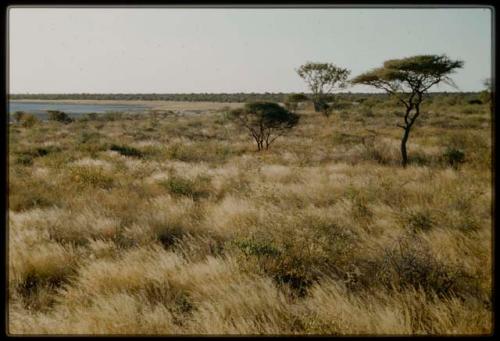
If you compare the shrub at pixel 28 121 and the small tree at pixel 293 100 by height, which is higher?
the small tree at pixel 293 100

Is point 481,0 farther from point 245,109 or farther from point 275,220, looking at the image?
point 245,109

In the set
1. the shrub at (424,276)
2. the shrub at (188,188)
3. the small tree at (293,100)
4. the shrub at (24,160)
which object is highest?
the small tree at (293,100)

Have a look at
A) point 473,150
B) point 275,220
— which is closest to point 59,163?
point 275,220

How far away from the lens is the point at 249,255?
16.9ft

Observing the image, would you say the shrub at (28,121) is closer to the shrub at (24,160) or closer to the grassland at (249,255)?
the shrub at (24,160)

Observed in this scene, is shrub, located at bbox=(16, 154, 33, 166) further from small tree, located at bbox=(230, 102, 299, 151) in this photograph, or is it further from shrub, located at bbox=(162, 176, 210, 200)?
small tree, located at bbox=(230, 102, 299, 151)

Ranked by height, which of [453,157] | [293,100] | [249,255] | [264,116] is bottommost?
[249,255]

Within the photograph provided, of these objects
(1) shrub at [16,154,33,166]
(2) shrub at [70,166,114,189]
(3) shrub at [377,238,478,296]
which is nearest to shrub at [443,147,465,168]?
(3) shrub at [377,238,478,296]

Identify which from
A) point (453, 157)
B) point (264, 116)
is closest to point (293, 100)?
point (264, 116)

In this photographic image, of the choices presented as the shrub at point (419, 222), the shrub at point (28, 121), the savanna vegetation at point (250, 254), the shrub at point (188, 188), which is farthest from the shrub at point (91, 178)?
the shrub at point (28, 121)

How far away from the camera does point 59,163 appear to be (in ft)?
46.0

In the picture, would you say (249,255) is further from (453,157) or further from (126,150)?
(126,150)

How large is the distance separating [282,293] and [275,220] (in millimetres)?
2591

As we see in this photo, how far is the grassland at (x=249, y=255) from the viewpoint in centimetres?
390
